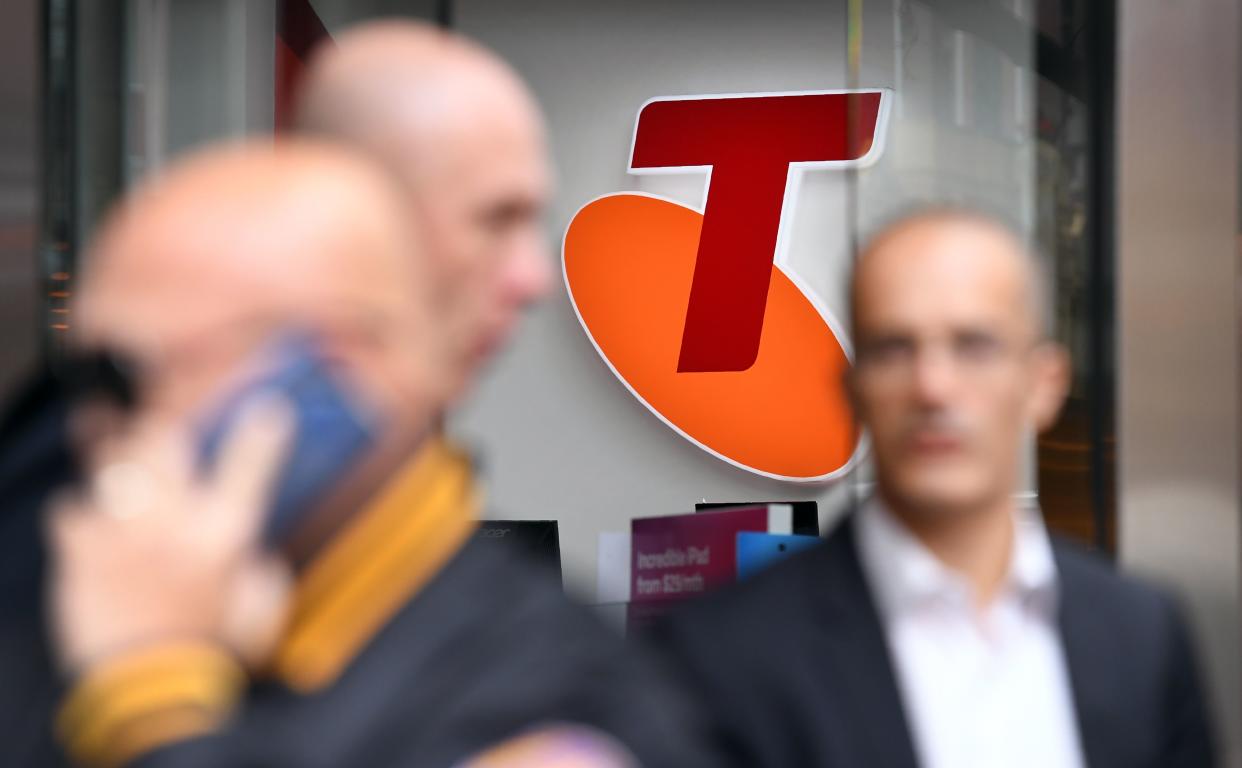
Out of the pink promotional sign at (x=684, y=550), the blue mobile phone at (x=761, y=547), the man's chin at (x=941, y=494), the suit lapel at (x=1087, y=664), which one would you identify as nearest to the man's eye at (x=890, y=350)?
the man's chin at (x=941, y=494)

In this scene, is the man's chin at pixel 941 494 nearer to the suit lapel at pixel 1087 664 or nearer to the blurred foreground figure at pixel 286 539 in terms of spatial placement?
the suit lapel at pixel 1087 664

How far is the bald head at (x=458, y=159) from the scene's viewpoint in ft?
2.62

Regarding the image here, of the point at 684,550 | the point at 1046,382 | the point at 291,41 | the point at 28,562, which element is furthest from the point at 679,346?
the point at 28,562

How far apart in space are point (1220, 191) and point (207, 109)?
250cm

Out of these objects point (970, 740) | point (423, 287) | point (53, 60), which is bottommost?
point (970, 740)

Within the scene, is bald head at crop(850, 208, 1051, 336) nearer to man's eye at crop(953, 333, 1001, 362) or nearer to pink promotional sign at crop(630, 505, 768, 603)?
man's eye at crop(953, 333, 1001, 362)

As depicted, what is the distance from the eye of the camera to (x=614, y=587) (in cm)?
312

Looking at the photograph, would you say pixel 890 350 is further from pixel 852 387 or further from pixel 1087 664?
pixel 1087 664

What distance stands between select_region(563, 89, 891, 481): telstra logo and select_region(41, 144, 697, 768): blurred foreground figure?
5.53 metres

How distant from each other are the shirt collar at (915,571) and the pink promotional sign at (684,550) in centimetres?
168

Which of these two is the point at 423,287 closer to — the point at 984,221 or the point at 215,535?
the point at 215,535

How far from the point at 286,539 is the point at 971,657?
72cm

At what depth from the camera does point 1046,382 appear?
1.22 metres

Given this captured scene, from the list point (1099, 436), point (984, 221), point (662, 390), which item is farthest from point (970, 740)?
point (662, 390)
